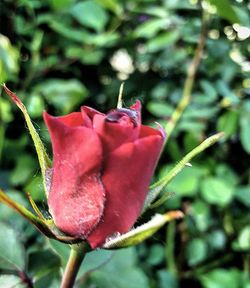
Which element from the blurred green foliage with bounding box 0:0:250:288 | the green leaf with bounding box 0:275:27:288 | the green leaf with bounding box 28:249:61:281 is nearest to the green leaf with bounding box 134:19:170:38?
the blurred green foliage with bounding box 0:0:250:288

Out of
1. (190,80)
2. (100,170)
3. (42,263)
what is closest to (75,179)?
(100,170)

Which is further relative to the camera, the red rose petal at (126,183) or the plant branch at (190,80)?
the plant branch at (190,80)

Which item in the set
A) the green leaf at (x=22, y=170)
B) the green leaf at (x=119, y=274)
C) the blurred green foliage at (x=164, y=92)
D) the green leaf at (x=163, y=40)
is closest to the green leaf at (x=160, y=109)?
the blurred green foliage at (x=164, y=92)

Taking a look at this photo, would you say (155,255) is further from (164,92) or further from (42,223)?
(42,223)

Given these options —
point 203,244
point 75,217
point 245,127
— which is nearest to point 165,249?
point 203,244

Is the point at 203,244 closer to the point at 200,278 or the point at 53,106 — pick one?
the point at 200,278

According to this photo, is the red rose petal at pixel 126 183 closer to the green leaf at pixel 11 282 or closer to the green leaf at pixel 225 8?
the green leaf at pixel 11 282
